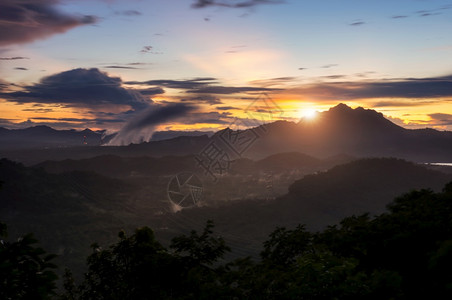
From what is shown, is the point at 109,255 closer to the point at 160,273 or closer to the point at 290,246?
the point at 160,273

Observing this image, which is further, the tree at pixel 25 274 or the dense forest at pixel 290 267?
the dense forest at pixel 290 267

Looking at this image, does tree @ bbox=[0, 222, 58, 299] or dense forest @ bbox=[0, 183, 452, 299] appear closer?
tree @ bbox=[0, 222, 58, 299]

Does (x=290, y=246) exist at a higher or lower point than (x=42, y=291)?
lower

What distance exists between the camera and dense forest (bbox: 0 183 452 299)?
12.7 meters

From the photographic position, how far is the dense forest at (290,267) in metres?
12.7

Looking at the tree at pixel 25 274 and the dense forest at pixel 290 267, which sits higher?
the tree at pixel 25 274

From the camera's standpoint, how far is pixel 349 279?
47.8 ft

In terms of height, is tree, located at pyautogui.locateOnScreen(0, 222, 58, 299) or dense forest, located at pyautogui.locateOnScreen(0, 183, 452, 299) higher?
tree, located at pyautogui.locateOnScreen(0, 222, 58, 299)

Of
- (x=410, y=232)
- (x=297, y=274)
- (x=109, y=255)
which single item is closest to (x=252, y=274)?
(x=297, y=274)

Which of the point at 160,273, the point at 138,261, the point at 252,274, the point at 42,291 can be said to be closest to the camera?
the point at 42,291

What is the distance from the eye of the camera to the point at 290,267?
20141 mm

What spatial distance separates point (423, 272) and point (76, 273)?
186016mm

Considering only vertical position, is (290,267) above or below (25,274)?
below

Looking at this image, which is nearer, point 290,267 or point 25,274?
point 25,274
